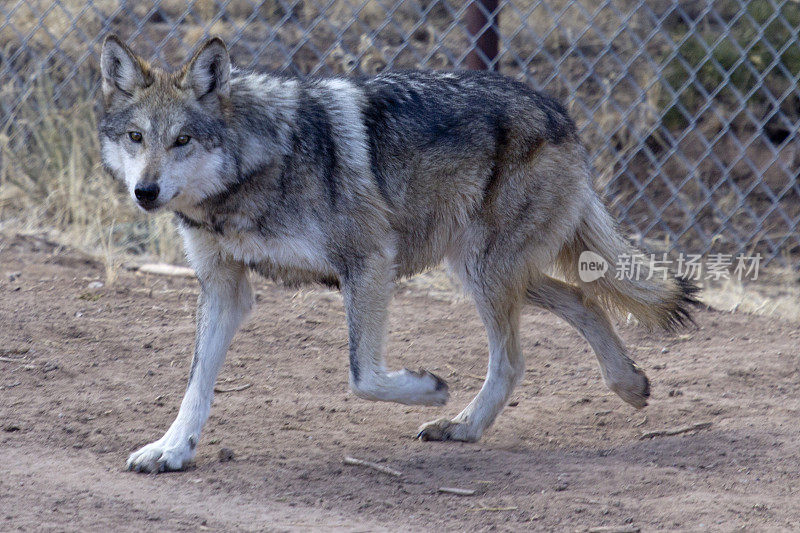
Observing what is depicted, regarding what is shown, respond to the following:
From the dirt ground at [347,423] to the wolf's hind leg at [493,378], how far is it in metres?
0.06

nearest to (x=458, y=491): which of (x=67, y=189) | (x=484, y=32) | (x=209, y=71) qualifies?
(x=209, y=71)

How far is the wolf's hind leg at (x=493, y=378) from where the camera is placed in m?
3.75

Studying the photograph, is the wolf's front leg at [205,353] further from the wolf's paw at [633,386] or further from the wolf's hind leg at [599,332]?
the wolf's paw at [633,386]

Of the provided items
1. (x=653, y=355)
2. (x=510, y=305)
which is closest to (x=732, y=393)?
(x=653, y=355)

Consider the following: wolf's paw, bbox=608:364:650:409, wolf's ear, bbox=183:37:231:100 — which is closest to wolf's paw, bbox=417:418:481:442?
wolf's paw, bbox=608:364:650:409

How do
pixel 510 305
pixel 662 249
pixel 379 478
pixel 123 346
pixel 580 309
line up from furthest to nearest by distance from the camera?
pixel 662 249 → pixel 123 346 → pixel 580 309 → pixel 510 305 → pixel 379 478

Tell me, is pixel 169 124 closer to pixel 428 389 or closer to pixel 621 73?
pixel 428 389

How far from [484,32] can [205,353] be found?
10.6 ft

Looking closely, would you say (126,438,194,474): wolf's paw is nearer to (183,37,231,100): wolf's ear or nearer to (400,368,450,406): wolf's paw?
(400,368,450,406): wolf's paw

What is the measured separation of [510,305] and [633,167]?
14.1 feet

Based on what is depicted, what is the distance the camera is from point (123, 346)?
14.8 ft

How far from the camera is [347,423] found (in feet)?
12.7

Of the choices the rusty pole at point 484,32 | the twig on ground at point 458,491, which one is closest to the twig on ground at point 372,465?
the twig on ground at point 458,491

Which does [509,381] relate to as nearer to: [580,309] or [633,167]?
[580,309]
